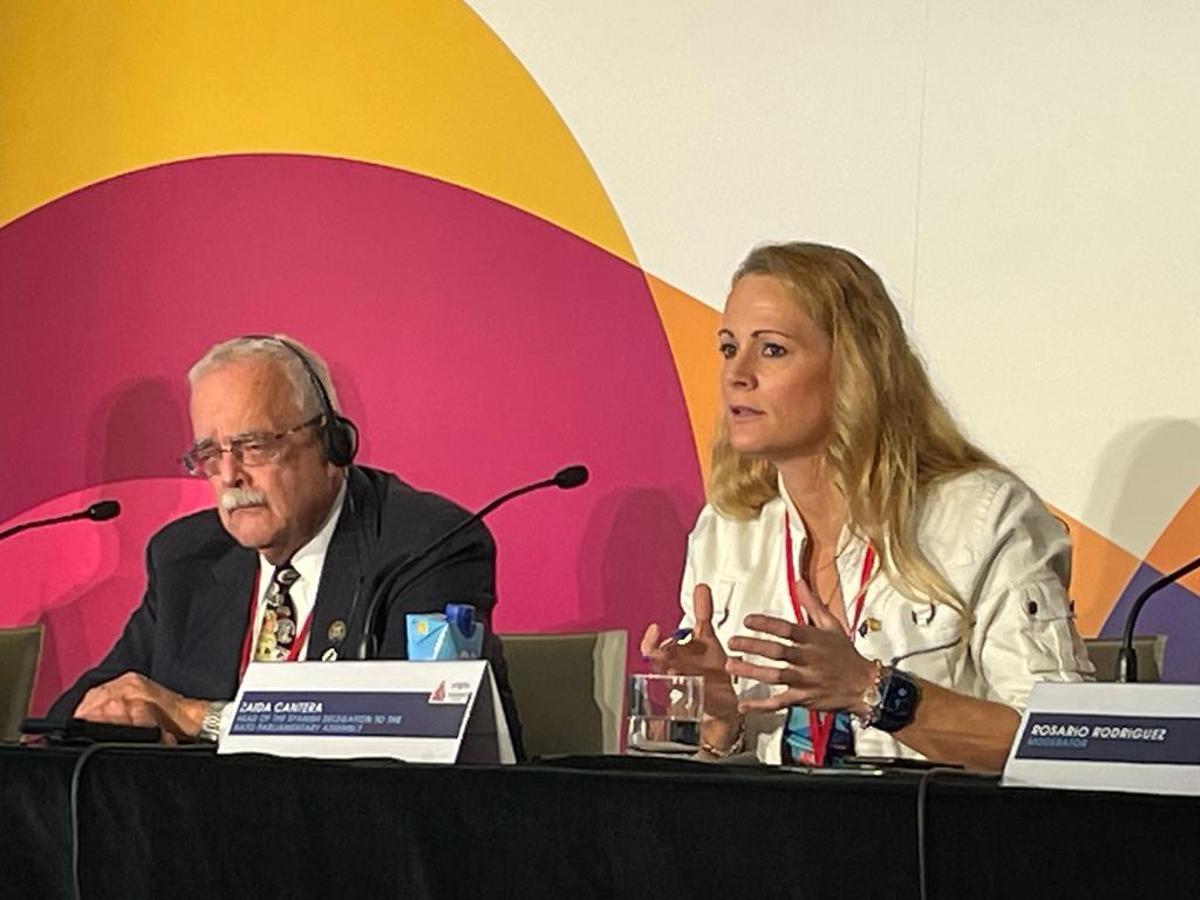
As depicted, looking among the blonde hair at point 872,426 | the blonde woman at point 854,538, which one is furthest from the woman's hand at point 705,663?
the blonde hair at point 872,426

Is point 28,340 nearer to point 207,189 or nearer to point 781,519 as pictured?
point 207,189

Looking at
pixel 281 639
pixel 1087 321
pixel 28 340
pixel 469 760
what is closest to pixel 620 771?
pixel 469 760

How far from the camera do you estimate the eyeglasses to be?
3.11 m

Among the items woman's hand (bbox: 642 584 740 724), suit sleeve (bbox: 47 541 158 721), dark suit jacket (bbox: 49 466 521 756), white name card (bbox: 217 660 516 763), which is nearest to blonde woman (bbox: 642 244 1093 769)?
woman's hand (bbox: 642 584 740 724)

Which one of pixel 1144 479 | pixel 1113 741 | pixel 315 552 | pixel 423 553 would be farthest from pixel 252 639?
pixel 1113 741

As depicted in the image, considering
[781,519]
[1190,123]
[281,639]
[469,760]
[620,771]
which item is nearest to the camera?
[620,771]

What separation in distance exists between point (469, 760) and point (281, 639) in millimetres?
1252

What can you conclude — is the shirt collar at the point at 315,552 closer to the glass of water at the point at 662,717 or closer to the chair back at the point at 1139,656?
the glass of water at the point at 662,717

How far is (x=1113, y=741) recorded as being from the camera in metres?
1.57

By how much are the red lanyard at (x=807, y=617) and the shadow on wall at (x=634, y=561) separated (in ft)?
3.43

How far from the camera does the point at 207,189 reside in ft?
14.8

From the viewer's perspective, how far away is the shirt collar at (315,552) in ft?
10.1

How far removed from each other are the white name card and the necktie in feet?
3.32

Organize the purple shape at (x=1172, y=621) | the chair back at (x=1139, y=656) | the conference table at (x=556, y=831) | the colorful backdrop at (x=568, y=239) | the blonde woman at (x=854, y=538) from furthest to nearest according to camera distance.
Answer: the colorful backdrop at (x=568, y=239) < the purple shape at (x=1172, y=621) < the chair back at (x=1139, y=656) < the blonde woman at (x=854, y=538) < the conference table at (x=556, y=831)
